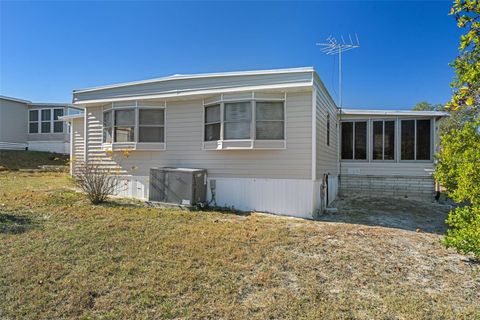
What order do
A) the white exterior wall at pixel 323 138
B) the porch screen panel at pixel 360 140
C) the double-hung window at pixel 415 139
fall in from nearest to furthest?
the white exterior wall at pixel 323 138 → the double-hung window at pixel 415 139 → the porch screen panel at pixel 360 140

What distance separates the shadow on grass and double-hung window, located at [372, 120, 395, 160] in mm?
10982

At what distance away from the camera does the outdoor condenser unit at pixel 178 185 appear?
7480 mm

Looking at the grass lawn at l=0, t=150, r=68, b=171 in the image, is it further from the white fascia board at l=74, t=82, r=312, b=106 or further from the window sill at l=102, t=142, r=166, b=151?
the window sill at l=102, t=142, r=166, b=151

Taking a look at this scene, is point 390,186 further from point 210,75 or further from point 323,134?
point 210,75

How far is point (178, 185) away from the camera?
7645 millimetres

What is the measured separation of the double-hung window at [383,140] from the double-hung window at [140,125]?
801 centimetres

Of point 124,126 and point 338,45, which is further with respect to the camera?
point 338,45

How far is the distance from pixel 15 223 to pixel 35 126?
21.5 m

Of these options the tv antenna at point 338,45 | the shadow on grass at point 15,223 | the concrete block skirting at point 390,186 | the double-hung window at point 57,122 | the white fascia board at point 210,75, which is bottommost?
the shadow on grass at point 15,223

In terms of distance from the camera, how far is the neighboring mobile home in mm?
22011

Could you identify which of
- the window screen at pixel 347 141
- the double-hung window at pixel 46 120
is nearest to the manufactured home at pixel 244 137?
the window screen at pixel 347 141

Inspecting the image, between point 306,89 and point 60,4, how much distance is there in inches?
322

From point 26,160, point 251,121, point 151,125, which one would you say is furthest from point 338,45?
point 26,160

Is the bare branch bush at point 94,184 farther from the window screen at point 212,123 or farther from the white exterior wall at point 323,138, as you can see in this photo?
the white exterior wall at point 323,138
